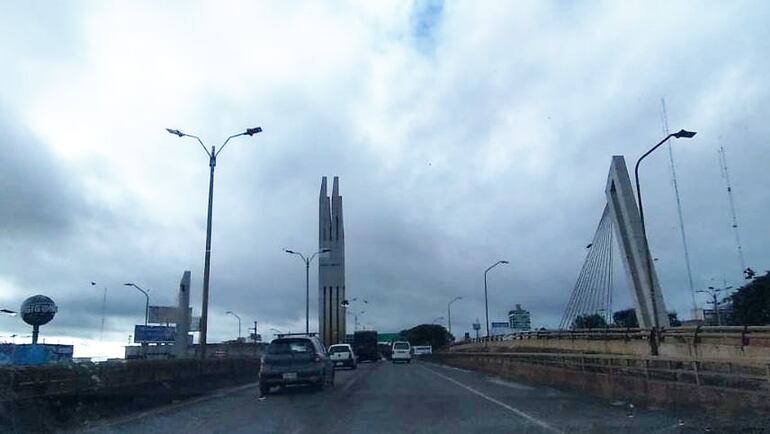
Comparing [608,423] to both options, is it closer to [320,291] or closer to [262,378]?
[262,378]

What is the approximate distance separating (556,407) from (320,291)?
240 ft

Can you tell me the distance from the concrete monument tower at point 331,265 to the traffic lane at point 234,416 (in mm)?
66125

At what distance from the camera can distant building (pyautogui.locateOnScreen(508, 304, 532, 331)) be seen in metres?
→ 118

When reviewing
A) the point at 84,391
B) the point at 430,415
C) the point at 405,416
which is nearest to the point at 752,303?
the point at 430,415

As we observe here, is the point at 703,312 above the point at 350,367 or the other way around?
above

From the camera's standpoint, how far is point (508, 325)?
12181 cm

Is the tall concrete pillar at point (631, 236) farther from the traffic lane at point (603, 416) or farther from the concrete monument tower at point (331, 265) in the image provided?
the concrete monument tower at point (331, 265)

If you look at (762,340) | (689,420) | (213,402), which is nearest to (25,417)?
(213,402)

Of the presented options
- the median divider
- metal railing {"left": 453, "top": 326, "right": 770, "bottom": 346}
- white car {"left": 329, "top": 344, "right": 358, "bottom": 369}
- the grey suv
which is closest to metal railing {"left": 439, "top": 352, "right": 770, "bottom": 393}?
metal railing {"left": 453, "top": 326, "right": 770, "bottom": 346}

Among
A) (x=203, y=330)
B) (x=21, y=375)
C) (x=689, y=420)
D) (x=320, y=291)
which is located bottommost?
(x=689, y=420)

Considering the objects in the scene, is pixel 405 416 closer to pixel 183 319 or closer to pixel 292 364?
pixel 292 364

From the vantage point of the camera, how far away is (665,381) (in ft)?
64.6

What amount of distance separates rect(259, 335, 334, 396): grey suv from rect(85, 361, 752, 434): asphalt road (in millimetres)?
1882

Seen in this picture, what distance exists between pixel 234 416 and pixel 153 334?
305 ft
